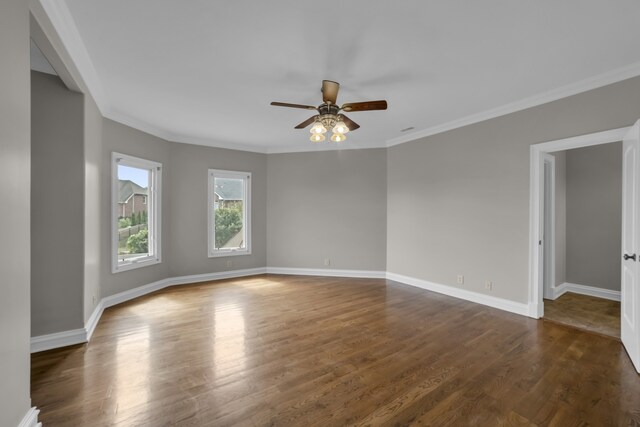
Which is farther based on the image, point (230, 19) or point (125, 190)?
point (125, 190)

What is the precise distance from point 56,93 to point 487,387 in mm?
4691

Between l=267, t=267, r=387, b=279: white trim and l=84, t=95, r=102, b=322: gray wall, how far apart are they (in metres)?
3.23

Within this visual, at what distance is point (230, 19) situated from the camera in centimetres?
214

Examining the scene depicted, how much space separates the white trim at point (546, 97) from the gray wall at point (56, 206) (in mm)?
4810

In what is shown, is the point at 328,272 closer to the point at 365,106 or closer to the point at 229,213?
the point at 229,213

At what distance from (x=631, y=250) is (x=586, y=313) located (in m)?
1.67

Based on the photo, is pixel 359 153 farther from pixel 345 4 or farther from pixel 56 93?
pixel 56 93

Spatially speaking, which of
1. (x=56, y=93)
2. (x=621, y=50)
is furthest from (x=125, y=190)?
(x=621, y=50)

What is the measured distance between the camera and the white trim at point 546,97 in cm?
285

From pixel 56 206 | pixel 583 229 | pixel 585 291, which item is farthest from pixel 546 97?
pixel 56 206

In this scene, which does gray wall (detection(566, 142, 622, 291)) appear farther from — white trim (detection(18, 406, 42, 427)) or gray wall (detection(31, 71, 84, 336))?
gray wall (detection(31, 71, 84, 336))

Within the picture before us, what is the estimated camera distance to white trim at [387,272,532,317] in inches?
148

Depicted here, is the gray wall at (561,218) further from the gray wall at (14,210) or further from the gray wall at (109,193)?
the gray wall at (109,193)

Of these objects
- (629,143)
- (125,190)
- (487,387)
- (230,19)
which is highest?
(230,19)
